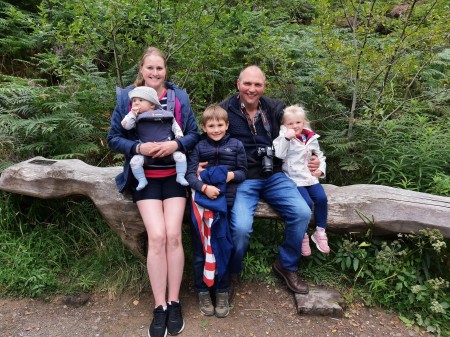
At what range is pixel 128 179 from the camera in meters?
3.23

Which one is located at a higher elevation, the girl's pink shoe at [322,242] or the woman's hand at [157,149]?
the woman's hand at [157,149]

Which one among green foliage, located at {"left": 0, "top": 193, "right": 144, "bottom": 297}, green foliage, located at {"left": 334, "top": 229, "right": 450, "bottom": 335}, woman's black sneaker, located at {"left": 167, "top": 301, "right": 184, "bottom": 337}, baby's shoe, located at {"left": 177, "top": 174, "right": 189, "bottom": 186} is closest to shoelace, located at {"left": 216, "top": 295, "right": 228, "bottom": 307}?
woman's black sneaker, located at {"left": 167, "top": 301, "right": 184, "bottom": 337}

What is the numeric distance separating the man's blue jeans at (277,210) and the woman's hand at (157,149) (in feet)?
2.62

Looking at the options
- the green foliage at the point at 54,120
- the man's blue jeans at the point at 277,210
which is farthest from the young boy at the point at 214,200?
the green foliage at the point at 54,120

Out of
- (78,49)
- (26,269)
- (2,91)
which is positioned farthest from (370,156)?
(2,91)

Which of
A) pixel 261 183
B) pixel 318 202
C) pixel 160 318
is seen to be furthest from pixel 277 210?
pixel 160 318

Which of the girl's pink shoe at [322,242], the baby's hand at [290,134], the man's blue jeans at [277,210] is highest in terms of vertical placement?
the baby's hand at [290,134]

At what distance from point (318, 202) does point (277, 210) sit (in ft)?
1.39

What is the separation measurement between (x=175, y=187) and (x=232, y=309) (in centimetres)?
132

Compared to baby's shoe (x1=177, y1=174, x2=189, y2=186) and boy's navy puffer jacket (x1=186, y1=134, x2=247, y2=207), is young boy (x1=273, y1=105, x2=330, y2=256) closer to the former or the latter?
boy's navy puffer jacket (x1=186, y1=134, x2=247, y2=207)

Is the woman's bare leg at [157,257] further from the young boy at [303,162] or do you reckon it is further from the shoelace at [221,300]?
the young boy at [303,162]

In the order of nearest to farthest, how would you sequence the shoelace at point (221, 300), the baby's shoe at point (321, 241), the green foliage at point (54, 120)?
the shoelace at point (221, 300)
the baby's shoe at point (321, 241)
the green foliage at point (54, 120)

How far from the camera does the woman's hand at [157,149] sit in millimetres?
3074

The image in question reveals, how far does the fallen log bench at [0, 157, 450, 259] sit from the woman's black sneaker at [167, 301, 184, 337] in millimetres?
760
